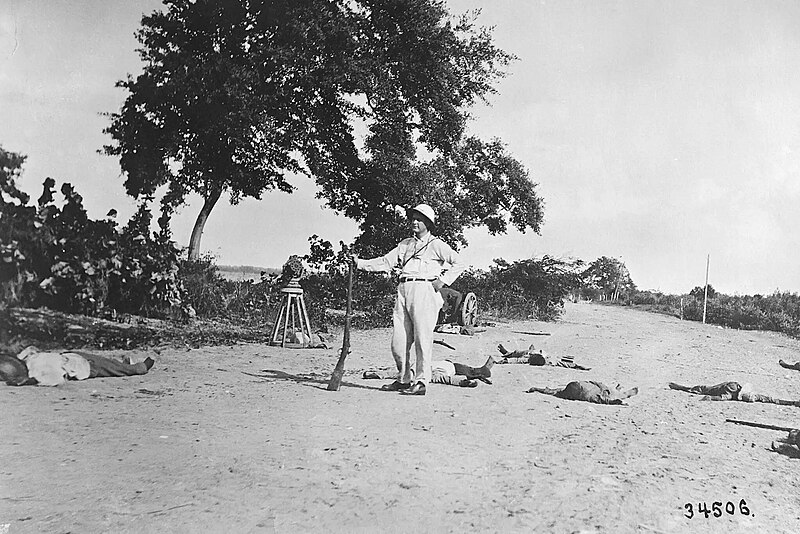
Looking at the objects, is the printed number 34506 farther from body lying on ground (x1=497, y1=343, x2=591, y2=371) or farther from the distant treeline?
the distant treeline

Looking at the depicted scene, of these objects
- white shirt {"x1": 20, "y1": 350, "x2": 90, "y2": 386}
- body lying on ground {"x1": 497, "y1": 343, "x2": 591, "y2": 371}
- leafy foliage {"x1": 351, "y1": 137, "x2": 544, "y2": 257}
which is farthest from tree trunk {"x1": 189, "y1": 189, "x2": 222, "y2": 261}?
white shirt {"x1": 20, "y1": 350, "x2": 90, "y2": 386}

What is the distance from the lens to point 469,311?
12609 millimetres

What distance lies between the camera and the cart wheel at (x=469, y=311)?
1239 cm

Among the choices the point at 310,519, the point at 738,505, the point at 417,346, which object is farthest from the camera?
the point at 417,346

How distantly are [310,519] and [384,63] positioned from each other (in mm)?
9463

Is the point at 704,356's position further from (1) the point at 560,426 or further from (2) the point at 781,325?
(2) the point at 781,325

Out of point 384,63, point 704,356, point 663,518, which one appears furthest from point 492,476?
point 384,63

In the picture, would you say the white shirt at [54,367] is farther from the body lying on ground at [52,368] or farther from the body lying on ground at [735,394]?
the body lying on ground at [735,394]

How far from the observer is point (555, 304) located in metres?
17.9

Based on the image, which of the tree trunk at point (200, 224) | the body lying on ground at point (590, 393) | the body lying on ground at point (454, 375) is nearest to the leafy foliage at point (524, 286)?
the tree trunk at point (200, 224)

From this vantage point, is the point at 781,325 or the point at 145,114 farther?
the point at 781,325

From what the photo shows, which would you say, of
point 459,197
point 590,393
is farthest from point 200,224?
point 590,393

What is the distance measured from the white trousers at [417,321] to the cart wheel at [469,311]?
256 inches

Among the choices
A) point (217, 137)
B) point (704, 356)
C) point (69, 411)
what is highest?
point (217, 137)
